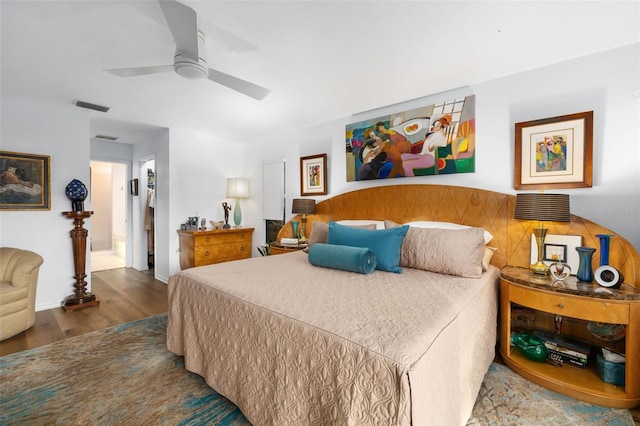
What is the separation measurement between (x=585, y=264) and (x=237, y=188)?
14.4 ft

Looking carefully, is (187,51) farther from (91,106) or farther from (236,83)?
(91,106)

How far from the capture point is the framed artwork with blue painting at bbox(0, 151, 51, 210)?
3072mm

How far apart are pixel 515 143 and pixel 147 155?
17.4 feet

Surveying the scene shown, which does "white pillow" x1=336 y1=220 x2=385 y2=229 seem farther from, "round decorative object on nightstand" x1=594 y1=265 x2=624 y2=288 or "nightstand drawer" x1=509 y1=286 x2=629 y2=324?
"round decorative object on nightstand" x1=594 y1=265 x2=624 y2=288

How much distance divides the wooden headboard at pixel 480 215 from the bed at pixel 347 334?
0.01m

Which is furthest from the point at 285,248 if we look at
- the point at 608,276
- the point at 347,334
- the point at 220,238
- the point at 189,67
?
the point at 608,276

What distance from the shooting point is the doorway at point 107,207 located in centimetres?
709

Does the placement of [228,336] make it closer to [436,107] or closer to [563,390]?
[563,390]

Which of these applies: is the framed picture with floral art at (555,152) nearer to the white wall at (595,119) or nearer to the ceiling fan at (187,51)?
the white wall at (595,119)

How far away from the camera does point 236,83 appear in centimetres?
206

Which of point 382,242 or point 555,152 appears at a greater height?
point 555,152

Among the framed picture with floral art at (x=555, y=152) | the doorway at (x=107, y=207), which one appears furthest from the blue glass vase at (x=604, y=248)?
the doorway at (x=107, y=207)

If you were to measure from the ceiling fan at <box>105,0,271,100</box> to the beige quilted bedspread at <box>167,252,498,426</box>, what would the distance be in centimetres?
140

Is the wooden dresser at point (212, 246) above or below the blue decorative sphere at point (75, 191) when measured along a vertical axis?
below
